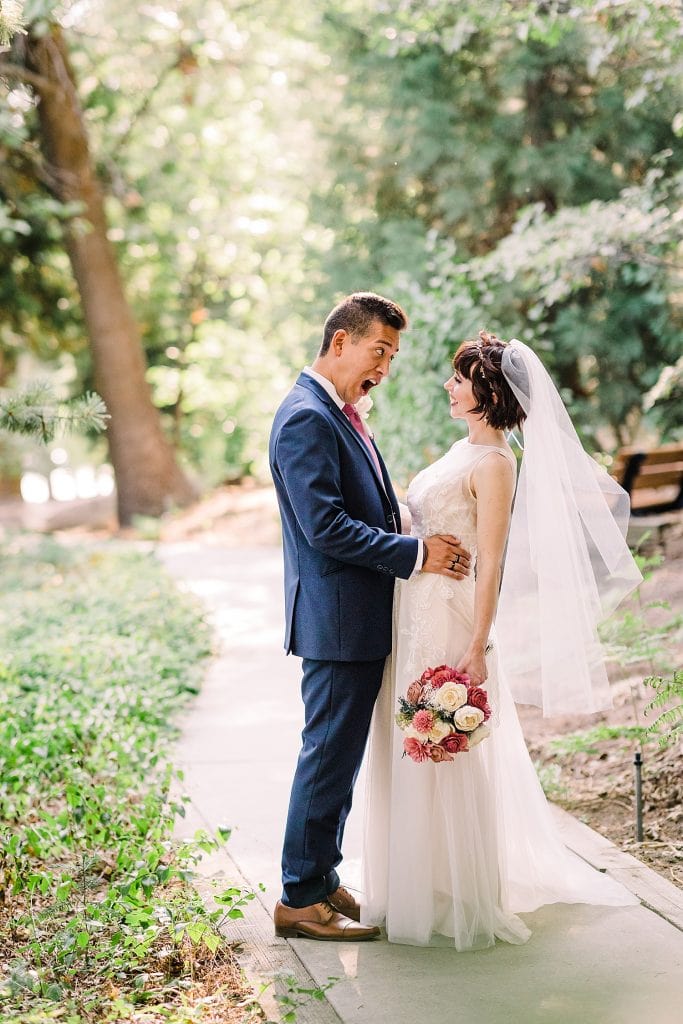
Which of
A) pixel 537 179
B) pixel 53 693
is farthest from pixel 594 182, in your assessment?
pixel 53 693

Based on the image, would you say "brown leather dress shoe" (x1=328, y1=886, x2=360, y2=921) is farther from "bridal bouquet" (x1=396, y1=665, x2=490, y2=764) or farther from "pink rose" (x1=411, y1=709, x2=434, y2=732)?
"pink rose" (x1=411, y1=709, x2=434, y2=732)

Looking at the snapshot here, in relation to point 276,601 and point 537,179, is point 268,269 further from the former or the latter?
point 276,601

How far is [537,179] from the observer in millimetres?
11648

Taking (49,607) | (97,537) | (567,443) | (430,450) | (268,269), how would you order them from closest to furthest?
(567,443), (49,607), (430,450), (97,537), (268,269)

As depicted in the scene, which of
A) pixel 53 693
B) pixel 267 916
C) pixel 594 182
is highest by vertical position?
pixel 594 182

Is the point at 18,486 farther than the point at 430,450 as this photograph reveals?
Yes

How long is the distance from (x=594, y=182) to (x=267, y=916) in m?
9.60

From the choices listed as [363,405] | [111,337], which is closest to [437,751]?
[363,405]

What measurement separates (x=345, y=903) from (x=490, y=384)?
1.99 metres

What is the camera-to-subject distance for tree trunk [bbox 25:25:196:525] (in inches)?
606

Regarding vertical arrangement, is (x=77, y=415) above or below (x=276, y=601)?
above

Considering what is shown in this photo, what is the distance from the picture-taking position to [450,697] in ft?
12.0

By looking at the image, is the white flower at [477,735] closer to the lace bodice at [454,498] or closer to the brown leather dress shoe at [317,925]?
the lace bodice at [454,498]

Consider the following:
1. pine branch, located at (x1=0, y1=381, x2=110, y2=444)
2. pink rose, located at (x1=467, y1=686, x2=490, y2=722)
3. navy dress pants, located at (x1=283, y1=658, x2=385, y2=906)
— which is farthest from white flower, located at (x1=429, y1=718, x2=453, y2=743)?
pine branch, located at (x1=0, y1=381, x2=110, y2=444)
